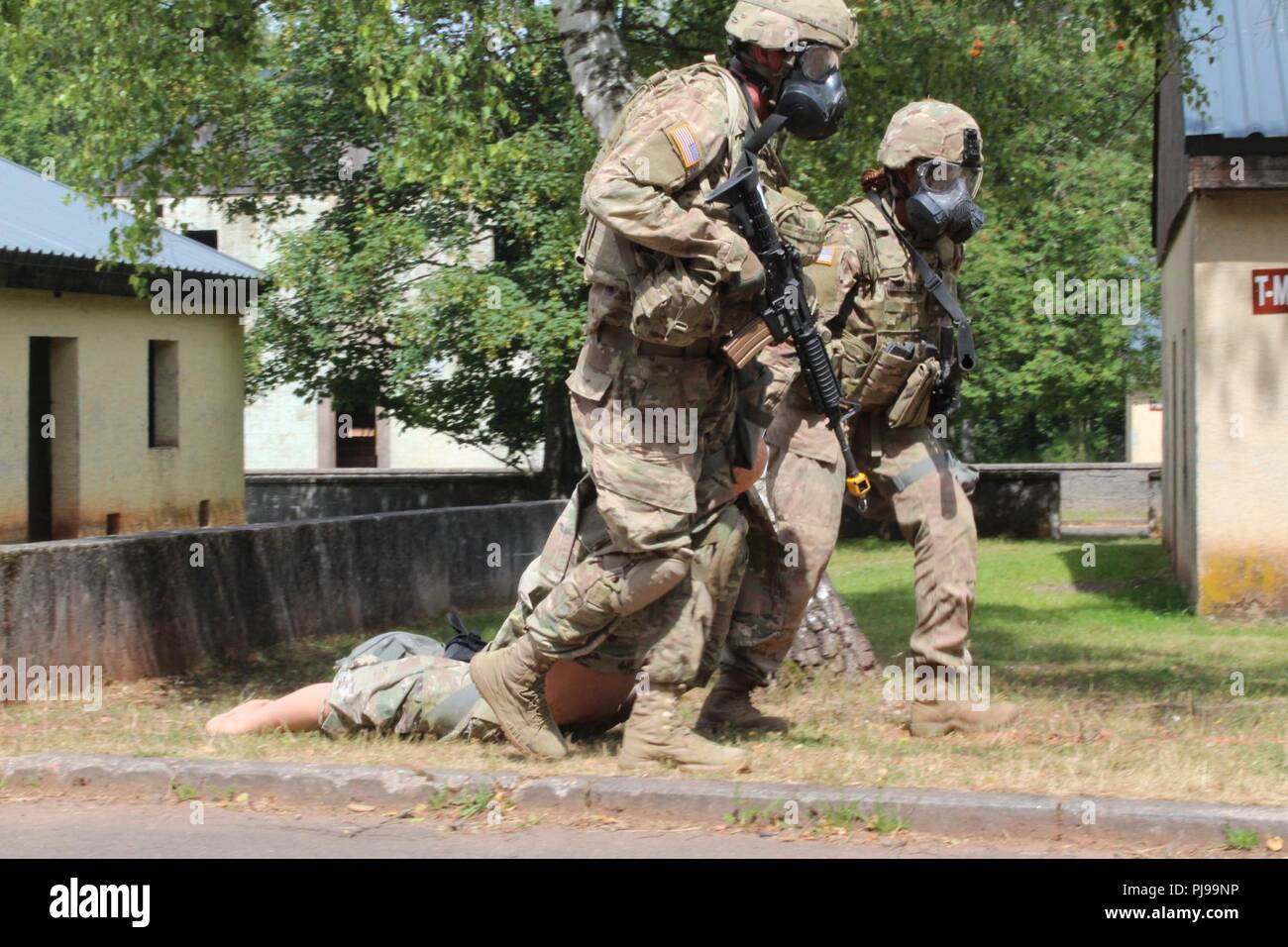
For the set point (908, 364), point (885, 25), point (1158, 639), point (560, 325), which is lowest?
point (1158, 639)

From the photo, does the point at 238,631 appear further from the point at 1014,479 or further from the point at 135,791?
the point at 1014,479

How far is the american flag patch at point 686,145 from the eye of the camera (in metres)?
4.89

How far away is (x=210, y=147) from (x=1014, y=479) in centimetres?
1435

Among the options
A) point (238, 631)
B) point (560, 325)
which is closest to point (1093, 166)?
point (560, 325)

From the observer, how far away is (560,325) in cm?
1856

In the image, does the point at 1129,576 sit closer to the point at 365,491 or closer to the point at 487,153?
the point at 487,153

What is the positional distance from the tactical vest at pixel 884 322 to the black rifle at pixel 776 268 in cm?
48

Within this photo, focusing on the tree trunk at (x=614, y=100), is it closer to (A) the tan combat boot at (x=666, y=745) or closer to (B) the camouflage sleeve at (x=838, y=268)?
(B) the camouflage sleeve at (x=838, y=268)

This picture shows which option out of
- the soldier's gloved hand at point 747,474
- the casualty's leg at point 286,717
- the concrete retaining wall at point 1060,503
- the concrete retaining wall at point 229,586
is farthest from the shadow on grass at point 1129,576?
the casualty's leg at point 286,717

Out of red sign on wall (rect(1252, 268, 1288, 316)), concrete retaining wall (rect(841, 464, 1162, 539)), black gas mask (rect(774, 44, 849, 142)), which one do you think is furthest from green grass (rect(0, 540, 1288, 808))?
concrete retaining wall (rect(841, 464, 1162, 539))

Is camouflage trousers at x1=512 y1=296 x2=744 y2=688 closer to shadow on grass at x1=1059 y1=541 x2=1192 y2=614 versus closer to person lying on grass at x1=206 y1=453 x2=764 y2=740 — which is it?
person lying on grass at x1=206 y1=453 x2=764 y2=740

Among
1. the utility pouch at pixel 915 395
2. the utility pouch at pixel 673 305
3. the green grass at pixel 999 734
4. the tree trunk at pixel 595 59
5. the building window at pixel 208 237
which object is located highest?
the building window at pixel 208 237

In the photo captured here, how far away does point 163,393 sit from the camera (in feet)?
69.1
